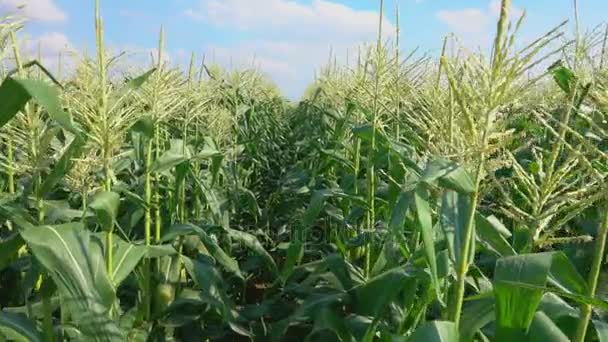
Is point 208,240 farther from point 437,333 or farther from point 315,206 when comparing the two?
point 437,333

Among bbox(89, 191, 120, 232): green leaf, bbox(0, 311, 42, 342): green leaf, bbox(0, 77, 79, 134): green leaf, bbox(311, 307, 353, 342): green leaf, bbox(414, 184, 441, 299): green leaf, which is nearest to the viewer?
bbox(0, 77, 79, 134): green leaf

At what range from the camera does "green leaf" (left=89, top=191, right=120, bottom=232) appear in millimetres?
2441

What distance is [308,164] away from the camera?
288 inches

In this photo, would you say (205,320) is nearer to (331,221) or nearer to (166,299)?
(166,299)

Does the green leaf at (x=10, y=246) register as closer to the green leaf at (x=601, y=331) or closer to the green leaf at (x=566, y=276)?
A: the green leaf at (x=566, y=276)

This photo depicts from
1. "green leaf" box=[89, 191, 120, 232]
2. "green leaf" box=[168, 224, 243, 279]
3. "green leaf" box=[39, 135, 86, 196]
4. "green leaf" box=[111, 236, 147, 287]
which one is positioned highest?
"green leaf" box=[39, 135, 86, 196]

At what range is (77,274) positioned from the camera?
2.12 m

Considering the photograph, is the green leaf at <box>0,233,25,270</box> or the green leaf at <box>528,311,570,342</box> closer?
the green leaf at <box>528,311,570,342</box>

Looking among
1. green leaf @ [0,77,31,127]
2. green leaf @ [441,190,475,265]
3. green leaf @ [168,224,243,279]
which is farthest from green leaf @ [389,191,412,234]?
green leaf @ [0,77,31,127]

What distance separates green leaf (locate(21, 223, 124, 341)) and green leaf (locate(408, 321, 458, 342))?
3.64ft

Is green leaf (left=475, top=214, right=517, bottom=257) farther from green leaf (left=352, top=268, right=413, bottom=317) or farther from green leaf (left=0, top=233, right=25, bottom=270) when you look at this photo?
green leaf (left=0, top=233, right=25, bottom=270)

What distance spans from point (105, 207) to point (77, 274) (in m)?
0.40

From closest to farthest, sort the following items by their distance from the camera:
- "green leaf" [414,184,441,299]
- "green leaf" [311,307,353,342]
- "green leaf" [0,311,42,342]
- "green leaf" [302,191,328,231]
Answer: "green leaf" [414,184,441,299] → "green leaf" [0,311,42,342] → "green leaf" [311,307,353,342] → "green leaf" [302,191,328,231]

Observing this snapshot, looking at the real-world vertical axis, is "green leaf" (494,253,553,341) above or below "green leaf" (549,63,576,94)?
below
